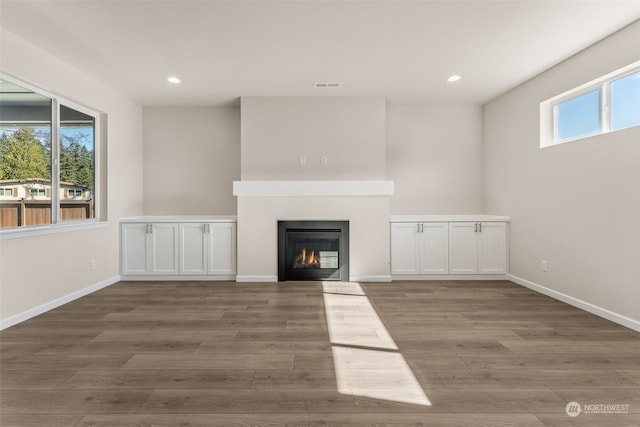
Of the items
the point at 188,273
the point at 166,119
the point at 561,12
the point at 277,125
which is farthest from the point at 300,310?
the point at 166,119

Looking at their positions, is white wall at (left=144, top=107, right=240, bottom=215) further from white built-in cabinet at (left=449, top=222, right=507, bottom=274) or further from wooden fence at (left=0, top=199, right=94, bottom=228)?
white built-in cabinet at (left=449, top=222, right=507, bottom=274)

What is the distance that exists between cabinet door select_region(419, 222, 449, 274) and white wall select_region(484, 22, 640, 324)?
0.90 m

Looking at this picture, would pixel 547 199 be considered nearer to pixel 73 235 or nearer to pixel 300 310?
pixel 300 310

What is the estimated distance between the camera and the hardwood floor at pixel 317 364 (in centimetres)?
161

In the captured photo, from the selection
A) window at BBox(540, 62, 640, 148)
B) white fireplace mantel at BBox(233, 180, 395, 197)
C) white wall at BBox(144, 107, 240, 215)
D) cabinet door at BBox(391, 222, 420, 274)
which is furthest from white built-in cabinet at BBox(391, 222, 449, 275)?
white wall at BBox(144, 107, 240, 215)

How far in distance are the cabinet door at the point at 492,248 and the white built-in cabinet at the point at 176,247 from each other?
11.6 ft

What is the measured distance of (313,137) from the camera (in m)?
4.64

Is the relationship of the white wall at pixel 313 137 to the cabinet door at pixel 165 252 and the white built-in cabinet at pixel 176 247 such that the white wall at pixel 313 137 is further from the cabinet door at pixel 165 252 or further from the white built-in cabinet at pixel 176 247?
the cabinet door at pixel 165 252

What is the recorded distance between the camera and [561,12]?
2516 mm

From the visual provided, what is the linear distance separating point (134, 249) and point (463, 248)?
4.68 metres

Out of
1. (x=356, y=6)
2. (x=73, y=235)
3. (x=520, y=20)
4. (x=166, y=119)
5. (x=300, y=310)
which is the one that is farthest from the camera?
(x=166, y=119)

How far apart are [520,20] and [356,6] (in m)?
1.39

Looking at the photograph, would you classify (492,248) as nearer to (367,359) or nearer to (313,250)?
(313,250)

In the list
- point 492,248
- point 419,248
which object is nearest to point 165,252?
point 419,248
